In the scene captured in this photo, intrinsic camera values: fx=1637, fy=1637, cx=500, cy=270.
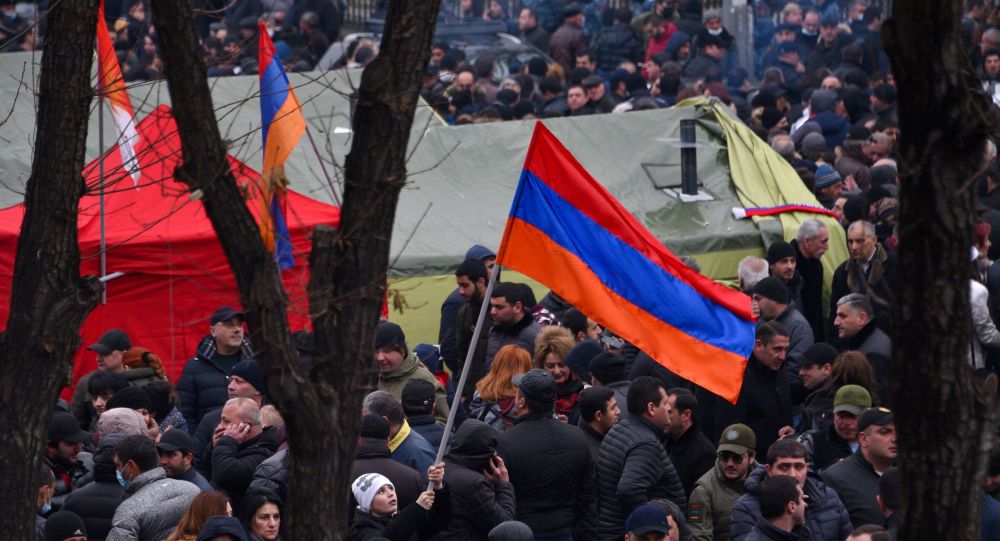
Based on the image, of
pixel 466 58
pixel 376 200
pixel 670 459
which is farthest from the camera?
pixel 466 58

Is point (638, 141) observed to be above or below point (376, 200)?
below

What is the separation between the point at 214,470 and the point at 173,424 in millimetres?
1593

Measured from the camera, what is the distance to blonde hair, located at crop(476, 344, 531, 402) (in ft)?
33.0

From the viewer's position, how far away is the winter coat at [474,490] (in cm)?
837

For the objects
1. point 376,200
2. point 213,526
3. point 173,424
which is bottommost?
point 173,424

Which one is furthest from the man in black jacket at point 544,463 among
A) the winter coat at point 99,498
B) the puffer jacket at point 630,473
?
the winter coat at point 99,498

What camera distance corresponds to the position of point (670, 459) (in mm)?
9664

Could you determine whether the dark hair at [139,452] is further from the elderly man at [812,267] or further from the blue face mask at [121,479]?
the elderly man at [812,267]

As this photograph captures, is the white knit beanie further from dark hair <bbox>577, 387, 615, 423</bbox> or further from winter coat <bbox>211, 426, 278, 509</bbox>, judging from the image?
dark hair <bbox>577, 387, 615, 423</bbox>

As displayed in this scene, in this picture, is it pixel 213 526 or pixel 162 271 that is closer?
pixel 213 526

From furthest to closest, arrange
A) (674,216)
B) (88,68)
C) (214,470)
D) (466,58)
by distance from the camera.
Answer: (466,58), (674,216), (214,470), (88,68)

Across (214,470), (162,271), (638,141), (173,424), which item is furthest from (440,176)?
(214,470)

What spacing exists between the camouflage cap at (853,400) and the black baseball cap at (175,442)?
12.2ft

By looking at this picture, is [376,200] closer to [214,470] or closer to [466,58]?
[214,470]
